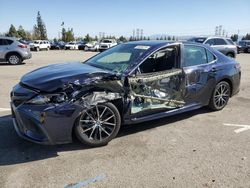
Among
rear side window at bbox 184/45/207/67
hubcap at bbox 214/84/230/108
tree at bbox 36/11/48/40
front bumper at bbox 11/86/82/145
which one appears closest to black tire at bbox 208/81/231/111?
hubcap at bbox 214/84/230/108

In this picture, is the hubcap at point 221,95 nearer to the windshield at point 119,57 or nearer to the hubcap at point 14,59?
the windshield at point 119,57

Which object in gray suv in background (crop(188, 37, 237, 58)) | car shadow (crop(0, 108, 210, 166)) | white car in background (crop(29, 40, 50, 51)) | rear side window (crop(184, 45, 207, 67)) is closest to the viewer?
car shadow (crop(0, 108, 210, 166))

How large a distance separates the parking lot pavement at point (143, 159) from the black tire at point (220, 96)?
0.71 meters

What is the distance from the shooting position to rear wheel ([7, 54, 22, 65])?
14.7 meters

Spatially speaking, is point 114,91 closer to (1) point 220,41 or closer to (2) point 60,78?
(2) point 60,78

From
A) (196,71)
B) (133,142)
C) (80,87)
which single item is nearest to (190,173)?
(133,142)

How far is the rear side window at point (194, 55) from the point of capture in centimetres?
505

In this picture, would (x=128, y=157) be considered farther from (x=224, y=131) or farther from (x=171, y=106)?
(x=224, y=131)

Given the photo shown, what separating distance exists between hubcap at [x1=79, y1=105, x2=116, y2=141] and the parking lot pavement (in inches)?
8.3

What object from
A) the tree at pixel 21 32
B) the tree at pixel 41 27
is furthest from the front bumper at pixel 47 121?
the tree at pixel 41 27

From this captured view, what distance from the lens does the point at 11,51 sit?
14.6 meters

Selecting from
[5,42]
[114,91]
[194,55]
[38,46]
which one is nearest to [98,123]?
[114,91]

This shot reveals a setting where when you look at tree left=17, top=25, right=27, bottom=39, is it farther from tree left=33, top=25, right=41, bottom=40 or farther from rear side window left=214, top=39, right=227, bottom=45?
rear side window left=214, top=39, right=227, bottom=45

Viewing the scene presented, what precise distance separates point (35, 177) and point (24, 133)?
781 millimetres
